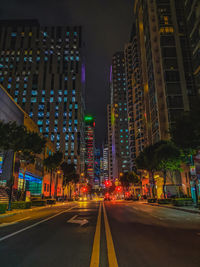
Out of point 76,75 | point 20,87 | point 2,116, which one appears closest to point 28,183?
point 2,116

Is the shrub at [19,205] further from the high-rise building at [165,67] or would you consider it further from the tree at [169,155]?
the high-rise building at [165,67]

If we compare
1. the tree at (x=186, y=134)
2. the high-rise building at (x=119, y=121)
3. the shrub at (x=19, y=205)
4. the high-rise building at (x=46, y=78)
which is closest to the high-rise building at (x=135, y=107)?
the high-rise building at (x=46, y=78)

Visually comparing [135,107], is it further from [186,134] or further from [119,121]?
[186,134]

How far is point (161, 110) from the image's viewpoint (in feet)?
218

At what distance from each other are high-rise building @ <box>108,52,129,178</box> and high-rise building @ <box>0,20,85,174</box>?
110 ft

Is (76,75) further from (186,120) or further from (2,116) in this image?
(186,120)

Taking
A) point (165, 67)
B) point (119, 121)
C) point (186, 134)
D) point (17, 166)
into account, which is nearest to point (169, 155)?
point (186, 134)

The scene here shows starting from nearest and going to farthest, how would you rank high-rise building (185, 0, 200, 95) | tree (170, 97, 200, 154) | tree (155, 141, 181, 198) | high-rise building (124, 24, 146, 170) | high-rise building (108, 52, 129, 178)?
tree (170, 97, 200, 154) < high-rise building (185, 0, 200, 95) < tree (155, 141, 181, 198) < high-rise building (124, 24, 146, 170) < high-rise building (108, 52, 129, 178)

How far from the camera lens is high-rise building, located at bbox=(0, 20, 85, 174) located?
142 metres

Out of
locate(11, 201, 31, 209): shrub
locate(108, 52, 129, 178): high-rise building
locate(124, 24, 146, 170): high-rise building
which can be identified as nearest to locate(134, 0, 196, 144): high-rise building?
locate(124, 24, 146, 170): high-rise building

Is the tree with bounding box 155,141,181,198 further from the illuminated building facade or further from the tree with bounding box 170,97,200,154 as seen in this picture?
the illuminated building facade

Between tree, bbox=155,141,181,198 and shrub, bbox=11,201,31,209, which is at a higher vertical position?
tree, bbox=155,141,181,198

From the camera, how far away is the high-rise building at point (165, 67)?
64.5 metres

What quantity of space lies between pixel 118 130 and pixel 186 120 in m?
147
